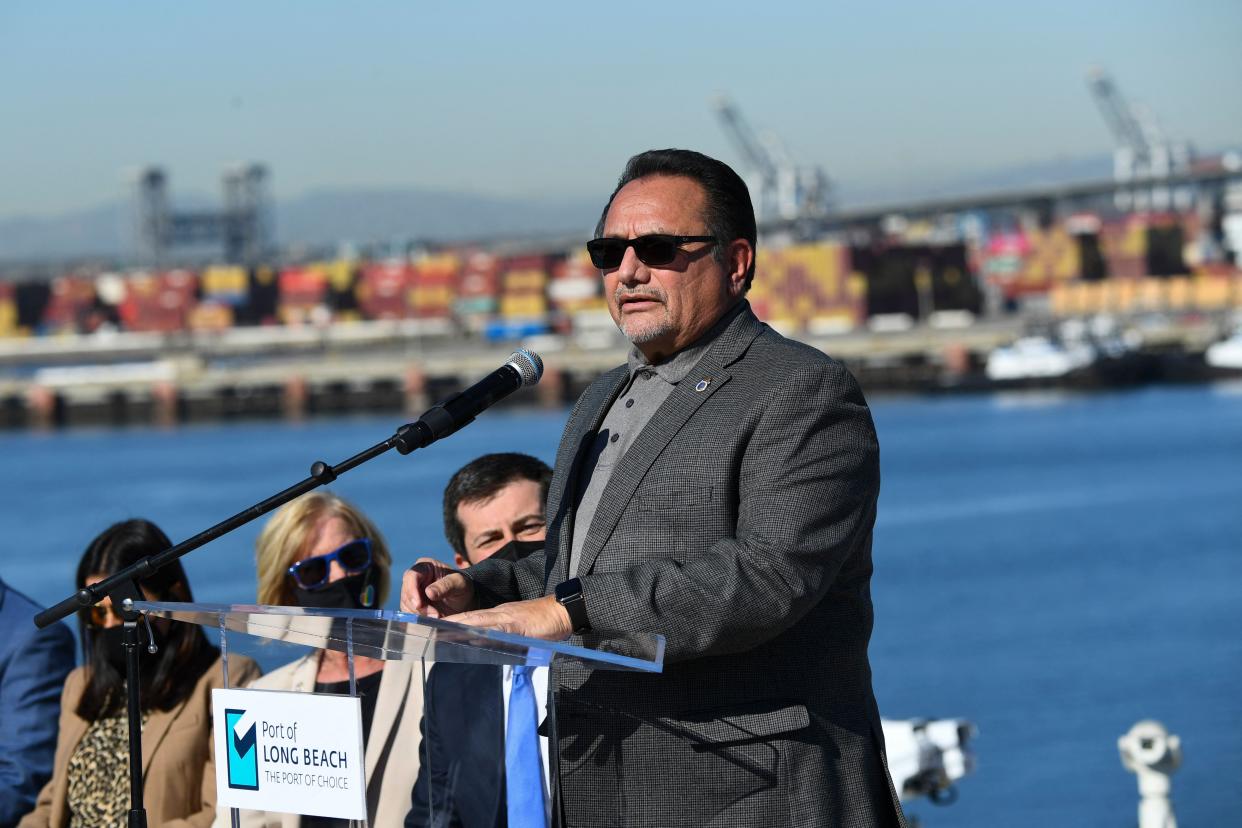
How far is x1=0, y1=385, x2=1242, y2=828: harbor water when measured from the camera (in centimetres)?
1016

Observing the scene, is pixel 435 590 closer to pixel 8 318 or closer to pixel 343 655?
pixel 343 655

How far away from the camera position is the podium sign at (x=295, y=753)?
146cm

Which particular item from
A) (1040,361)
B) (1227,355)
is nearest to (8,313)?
(1040,361)

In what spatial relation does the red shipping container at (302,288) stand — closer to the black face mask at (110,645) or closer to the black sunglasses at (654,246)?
the black face mask at (110,645)

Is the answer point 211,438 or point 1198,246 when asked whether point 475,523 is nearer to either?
point 211,438

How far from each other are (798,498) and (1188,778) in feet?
25.6

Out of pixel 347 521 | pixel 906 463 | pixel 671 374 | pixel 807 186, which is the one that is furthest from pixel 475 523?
pixel 807 186

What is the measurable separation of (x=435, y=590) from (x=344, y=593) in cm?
68

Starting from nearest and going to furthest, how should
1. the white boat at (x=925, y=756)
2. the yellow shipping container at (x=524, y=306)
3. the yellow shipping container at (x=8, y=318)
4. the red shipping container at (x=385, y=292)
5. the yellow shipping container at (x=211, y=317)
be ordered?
the white boat at (x=925, y=756), the yellow shipping container at (x=524, y=306), the red shipping container at (x=385, y=292), the yellow shipping container at (x=211, y=317), the yellow shipping container at (x=8, y=318)

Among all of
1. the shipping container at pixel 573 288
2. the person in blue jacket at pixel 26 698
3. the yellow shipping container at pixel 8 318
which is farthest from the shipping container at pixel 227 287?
the person in blue jacket at pixel 26 698

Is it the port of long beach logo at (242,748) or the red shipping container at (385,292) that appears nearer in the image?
the port of long beach logo at (242,748)

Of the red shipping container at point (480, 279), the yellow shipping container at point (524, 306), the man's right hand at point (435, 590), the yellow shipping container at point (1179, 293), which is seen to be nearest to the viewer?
the man's right hand at point (435, 590)

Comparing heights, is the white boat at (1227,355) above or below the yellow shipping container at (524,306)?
below

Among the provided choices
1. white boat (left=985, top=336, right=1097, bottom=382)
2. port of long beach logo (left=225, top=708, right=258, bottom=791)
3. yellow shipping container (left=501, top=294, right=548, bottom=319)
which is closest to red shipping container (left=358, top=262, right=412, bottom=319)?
yellow shipping container (left=501, top=294, right=548, bottom=319)
